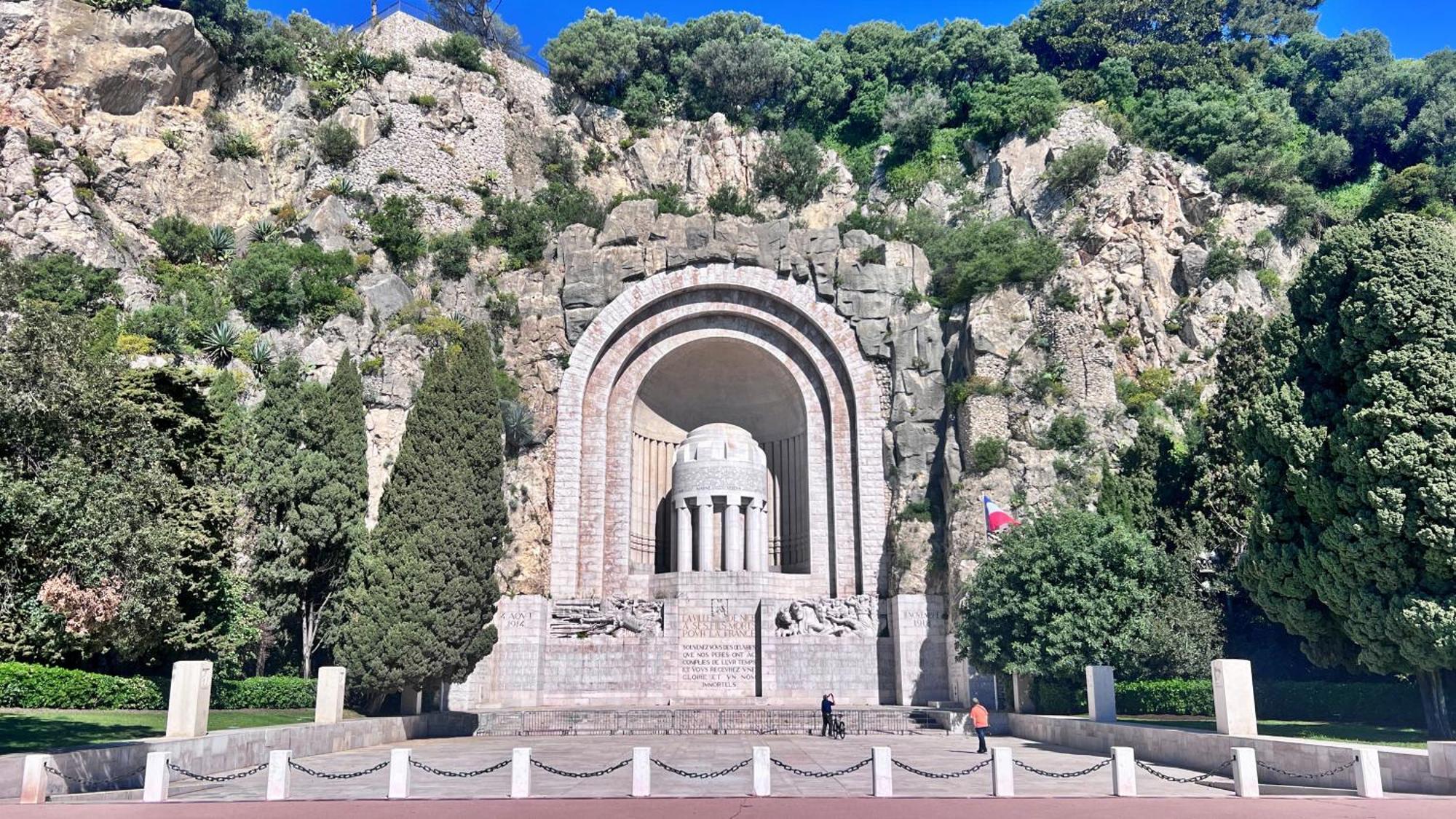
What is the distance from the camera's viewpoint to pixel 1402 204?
41.1 meters

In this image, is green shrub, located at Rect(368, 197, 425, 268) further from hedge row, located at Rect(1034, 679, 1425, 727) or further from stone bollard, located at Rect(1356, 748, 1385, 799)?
stone bollard, located at Rect(1356, 748, 1385, 799)

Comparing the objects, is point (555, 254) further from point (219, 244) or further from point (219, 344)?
point (219, 244)

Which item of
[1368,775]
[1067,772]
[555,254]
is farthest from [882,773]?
[555,254]

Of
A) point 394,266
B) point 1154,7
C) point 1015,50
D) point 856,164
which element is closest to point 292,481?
point 394,266

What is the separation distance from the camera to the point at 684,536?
34656mm

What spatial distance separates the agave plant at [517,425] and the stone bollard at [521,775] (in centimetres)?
2077

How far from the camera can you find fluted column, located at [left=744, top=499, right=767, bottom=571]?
34656 mm

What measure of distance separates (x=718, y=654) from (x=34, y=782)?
21250mm

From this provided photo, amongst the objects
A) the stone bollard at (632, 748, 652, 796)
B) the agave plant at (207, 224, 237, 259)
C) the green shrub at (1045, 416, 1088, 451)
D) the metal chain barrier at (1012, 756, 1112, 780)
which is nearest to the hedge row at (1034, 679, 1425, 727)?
the metal chain barrier at (1012, 756, 1112, 780)

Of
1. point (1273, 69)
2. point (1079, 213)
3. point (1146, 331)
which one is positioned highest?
point (1273, 69)

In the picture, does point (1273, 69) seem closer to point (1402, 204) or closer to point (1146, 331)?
point (1402, 204)

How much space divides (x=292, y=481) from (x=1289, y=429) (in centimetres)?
2293

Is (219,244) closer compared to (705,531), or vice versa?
(705,531)

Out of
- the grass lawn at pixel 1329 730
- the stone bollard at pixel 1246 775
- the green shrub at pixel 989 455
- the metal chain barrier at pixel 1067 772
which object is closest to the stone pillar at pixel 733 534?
the green shrub at pixel 989 455
